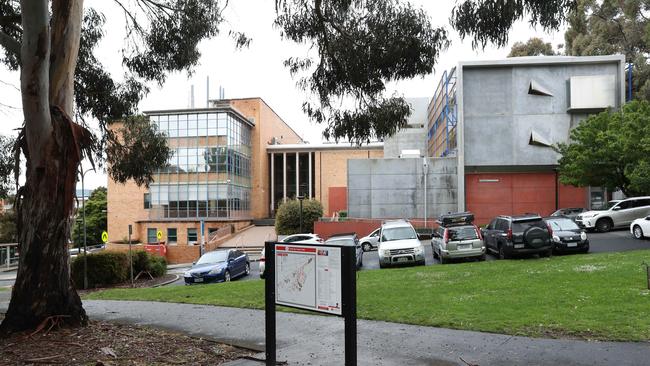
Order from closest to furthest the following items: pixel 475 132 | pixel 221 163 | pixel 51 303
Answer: pixel 51 303 → pixel 475 132 → pixel 221 163

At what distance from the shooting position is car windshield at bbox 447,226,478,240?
63.7 ft

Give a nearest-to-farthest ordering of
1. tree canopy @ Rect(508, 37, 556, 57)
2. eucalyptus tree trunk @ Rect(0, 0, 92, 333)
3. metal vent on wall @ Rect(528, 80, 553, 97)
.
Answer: eucalyptus tree trunk @ Rect(0, 0, 92, 333) < metal vent on wall @ Rect(528, 80, 553, 97) < tree canopy @ Rect(508, 37, 556, 57)

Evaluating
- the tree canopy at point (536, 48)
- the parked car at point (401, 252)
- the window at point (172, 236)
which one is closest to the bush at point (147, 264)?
the parked car at point (401, 252)

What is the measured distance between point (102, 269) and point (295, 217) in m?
22.2

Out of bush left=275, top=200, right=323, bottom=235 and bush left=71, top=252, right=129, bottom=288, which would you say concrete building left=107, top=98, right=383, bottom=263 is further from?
bush left=71, top=252, right=129, bottom=288

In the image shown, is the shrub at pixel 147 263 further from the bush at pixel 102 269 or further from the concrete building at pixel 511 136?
the concrete building at pixel 511 136

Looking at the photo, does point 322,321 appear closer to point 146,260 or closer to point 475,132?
point 146,260

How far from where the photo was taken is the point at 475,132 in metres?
37.7

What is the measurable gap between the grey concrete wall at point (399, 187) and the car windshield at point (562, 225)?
18.7m

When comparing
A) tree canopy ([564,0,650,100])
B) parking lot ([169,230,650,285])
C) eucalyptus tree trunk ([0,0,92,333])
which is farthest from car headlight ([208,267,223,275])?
tree canopy ([564,0,650,100])

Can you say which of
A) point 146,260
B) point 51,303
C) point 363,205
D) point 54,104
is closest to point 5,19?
point 54,104

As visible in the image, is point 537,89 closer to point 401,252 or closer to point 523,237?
point 523,237

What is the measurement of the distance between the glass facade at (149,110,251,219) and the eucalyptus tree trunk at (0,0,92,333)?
4324 centimetres

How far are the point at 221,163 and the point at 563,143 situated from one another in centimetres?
3061
